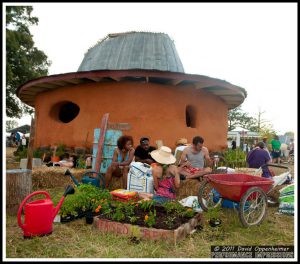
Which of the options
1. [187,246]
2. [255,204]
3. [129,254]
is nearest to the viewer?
[129,254]

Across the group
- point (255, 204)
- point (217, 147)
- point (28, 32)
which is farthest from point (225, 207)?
point (28, 32)

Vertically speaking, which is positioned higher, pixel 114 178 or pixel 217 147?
pixel 217 147

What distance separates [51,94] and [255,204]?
842cm

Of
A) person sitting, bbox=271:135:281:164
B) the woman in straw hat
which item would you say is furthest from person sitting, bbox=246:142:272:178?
person sitting, bbox=271:135:281:164

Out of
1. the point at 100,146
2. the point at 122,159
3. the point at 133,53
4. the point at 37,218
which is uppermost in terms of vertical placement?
the point at 133,53

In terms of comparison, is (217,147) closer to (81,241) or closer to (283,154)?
(81,241)

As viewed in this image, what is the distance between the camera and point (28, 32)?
64.6ft

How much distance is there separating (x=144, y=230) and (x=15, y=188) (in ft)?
7.83

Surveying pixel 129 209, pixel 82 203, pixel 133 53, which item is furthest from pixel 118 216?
pixel 133 53

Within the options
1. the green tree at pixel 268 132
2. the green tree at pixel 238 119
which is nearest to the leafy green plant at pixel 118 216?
the green tree at pixel 268 132

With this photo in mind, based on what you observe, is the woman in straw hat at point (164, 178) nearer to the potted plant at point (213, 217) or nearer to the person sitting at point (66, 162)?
the potted plant at point (213, 217)

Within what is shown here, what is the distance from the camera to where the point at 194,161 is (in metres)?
6.51

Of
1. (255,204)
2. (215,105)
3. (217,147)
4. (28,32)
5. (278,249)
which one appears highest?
(28,32)

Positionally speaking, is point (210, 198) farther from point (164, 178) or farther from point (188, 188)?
point (164, 178)
